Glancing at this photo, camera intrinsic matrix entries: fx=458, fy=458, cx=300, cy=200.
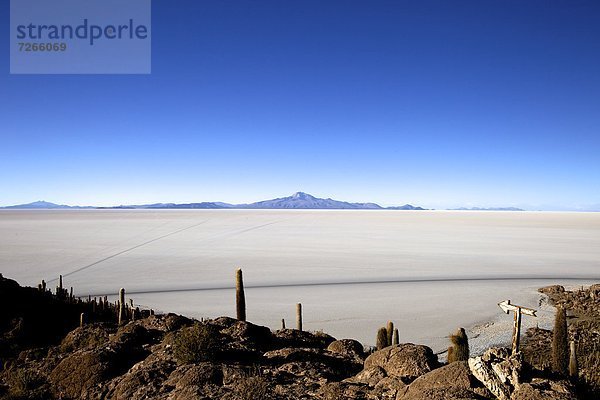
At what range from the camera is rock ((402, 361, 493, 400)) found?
540 cm

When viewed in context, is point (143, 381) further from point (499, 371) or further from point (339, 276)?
point (339, 276)

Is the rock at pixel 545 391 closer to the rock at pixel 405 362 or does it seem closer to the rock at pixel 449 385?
the rock at pixel 449 385

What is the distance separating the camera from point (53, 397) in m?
8.09

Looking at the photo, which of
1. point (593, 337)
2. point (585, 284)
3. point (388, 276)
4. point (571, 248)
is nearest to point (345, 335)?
point (593, 337)

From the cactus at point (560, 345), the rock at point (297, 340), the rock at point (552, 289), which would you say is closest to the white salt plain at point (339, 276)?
the rock at point (552, 289)

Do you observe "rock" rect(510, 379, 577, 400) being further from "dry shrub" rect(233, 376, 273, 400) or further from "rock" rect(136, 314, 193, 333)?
"rock" rect(136, 314, 193, 333)

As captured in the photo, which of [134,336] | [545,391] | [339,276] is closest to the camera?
[545,391]

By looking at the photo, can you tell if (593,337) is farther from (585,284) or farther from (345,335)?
(585,284)

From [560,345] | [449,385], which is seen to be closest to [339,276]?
[560,345]

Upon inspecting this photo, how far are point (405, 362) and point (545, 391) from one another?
2114 mm

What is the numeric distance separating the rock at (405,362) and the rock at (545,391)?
5.32ft

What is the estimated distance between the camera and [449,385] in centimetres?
568

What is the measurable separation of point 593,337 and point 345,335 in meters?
7.36

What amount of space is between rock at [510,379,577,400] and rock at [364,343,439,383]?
5.32ft
